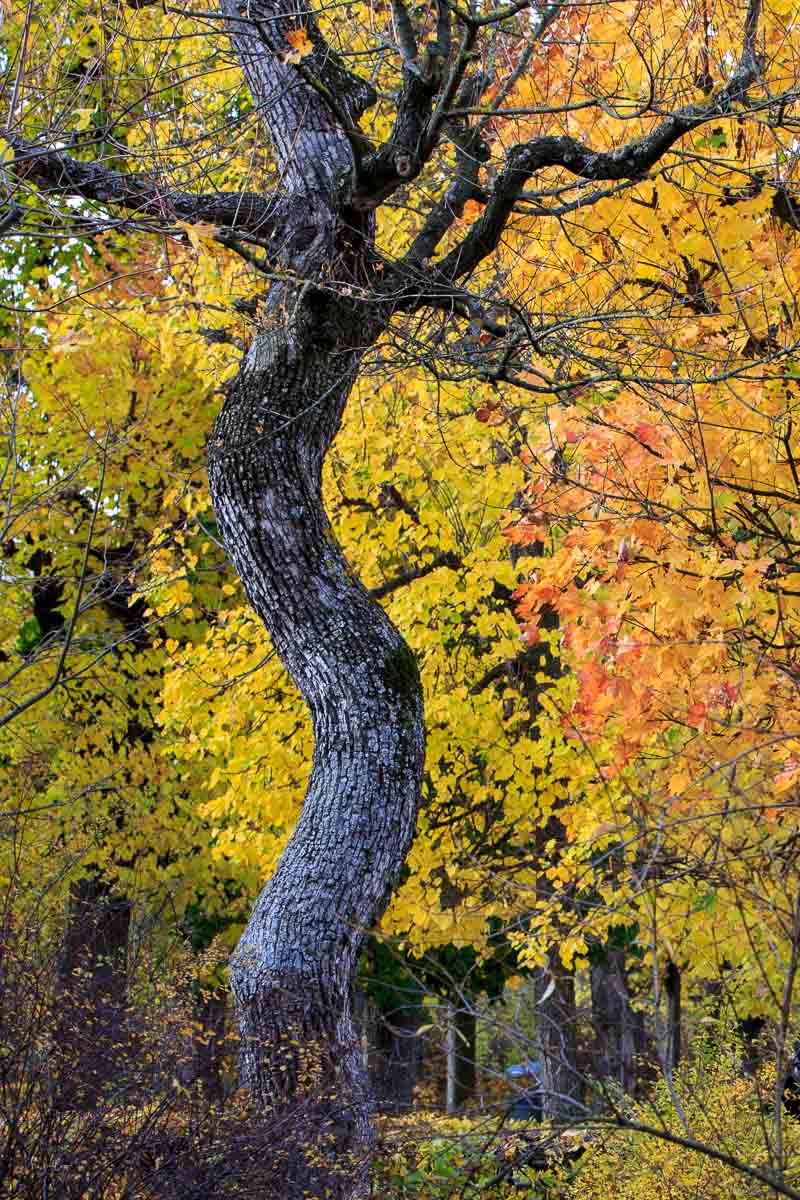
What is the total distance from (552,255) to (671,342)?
4.83 feet

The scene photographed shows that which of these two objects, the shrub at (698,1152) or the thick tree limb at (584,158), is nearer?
the shrub at (698,1152)

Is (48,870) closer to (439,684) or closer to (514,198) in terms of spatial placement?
(439,684)

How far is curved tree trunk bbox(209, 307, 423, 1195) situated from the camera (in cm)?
554

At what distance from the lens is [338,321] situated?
6434mm

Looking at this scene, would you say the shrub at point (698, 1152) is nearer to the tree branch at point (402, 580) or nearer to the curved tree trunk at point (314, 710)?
the curved tree trunk at point (314, 710)

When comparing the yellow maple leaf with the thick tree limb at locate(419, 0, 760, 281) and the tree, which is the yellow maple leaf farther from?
the thick tree limb at locate(419, 0, 760, 281)

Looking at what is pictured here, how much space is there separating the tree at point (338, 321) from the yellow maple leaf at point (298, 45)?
0.6 inches

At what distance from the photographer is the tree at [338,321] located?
555cm

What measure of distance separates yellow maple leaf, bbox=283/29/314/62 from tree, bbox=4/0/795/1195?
0.05ft

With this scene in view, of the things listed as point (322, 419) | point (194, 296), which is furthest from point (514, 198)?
point (194, 296)

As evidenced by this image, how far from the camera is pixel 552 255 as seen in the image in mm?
7207

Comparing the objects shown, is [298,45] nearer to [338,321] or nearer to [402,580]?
[338,321]

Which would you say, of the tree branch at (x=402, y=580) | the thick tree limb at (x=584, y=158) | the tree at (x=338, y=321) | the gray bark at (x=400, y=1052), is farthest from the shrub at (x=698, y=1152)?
the tree branch at (x=402, y=580)

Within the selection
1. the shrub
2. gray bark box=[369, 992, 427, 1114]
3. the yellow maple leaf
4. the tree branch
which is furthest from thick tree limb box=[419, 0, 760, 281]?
gray bark box=[369, 992, 427, 1114]
